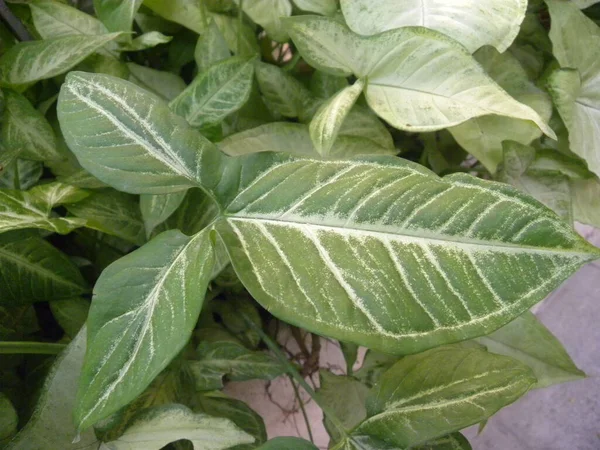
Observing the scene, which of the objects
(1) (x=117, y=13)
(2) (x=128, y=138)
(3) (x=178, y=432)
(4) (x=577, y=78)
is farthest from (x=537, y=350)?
(1) (x=117, y=13)

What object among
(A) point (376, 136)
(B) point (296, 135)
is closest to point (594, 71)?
(A) point (376, 136)

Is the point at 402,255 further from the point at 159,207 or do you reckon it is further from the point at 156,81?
the point at 156,81

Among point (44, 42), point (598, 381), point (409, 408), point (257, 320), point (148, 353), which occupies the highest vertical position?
point (44, 42)

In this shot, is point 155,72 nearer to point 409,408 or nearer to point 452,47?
point 452,47

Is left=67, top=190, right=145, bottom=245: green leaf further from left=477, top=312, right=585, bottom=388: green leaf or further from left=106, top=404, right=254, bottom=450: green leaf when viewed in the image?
left=477, top=312, right=585, bottom=388: green leaf

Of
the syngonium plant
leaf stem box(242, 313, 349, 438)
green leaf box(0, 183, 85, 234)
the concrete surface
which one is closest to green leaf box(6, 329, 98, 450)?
the syngonium plant

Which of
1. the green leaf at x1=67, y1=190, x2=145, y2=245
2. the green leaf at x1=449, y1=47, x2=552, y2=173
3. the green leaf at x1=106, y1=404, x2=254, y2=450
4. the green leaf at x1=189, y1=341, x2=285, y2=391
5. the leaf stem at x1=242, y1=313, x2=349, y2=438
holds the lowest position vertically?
the green leaf at x1=189, y1=341, x2=285, y2=391

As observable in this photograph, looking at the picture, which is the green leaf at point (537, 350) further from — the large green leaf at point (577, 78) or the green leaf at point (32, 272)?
the green leaf at point (32, 272)
